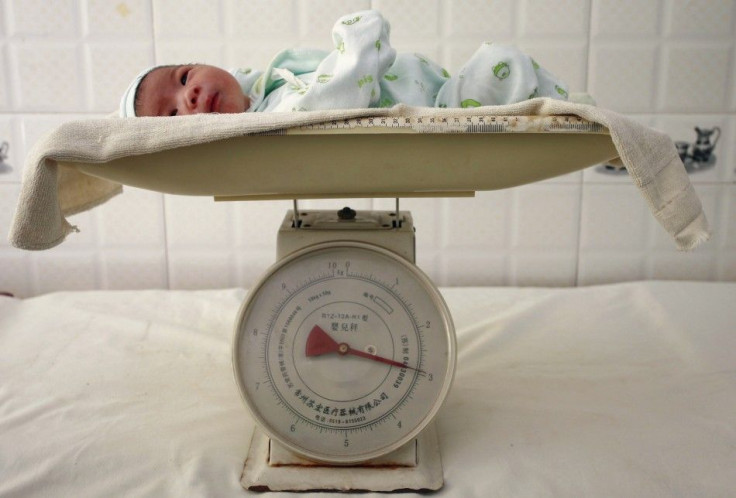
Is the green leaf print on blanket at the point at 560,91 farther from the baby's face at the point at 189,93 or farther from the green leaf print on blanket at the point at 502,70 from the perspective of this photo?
the baby's face at the point at 189,93

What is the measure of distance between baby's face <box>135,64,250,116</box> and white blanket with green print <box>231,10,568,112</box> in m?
0.05

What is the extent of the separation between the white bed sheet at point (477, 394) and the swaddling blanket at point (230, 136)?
0.89 ft

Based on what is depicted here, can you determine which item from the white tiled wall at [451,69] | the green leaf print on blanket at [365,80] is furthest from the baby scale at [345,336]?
the white tiled wall at [451,69]

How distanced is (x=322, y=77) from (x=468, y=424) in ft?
1.47

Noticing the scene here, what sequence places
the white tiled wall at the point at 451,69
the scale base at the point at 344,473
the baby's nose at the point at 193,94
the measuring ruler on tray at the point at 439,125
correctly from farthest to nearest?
the white tiled wall at the point at 451,69 < the baby's nose at the point at 193,94 < the scale base at the point at 344,473 < the measuring ruler on tray at the point at 439,125

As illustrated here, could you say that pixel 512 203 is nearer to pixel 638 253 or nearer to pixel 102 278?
pixel 638 253

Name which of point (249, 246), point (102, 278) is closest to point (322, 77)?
point (249, 246)

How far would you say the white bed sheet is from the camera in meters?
0.72

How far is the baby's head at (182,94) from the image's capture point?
807mm

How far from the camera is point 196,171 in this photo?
0.62 meters

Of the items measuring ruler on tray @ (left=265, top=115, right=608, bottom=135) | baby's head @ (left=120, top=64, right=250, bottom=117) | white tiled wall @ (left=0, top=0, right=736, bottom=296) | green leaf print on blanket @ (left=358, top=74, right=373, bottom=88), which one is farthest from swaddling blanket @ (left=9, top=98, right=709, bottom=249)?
white tiled wall @ (left=0, top=0, right=736, bottom=296)

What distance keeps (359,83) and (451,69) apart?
582mm

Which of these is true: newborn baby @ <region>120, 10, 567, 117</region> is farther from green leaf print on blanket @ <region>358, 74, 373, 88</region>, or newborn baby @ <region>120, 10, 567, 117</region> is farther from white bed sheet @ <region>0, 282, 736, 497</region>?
white bed sheet @ <region>0, 282, 736, 497</region>

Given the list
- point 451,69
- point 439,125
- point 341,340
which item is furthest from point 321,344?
point 451,69
